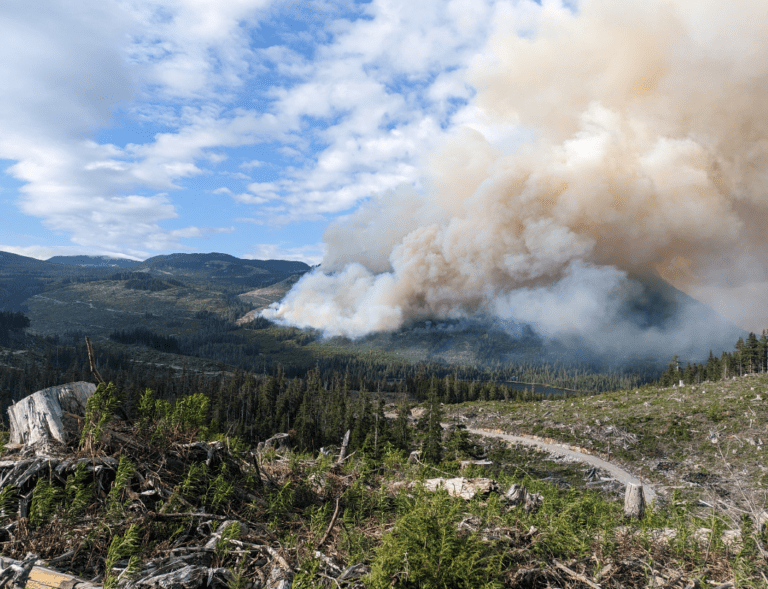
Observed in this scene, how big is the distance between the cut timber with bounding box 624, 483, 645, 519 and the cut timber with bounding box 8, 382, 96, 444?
11211 millimetres

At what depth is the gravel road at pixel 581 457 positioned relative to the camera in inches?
1432

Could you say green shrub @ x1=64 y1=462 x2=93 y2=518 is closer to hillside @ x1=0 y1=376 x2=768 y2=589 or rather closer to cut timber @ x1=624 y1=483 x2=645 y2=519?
hillside @ x1=0 y1=376 x2=768 y2=589

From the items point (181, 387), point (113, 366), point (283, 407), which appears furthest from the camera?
point (113, 366)

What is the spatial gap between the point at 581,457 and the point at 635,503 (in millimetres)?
42889

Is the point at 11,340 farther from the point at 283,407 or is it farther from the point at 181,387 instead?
the point at 283,407

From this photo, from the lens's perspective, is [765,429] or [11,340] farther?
[11,340]

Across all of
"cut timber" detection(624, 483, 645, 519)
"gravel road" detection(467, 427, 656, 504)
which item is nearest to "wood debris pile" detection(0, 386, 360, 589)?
"cut timber" detection(624, 483, 645, 519)

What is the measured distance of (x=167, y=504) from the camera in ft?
18.8

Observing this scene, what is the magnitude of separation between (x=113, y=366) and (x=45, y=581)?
16881 centimetres

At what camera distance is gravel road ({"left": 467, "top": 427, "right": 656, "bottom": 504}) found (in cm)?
3638

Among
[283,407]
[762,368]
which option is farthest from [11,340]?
[762,368]

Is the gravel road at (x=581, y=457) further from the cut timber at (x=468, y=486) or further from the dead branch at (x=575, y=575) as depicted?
the dead branch at (x=575, y=575)

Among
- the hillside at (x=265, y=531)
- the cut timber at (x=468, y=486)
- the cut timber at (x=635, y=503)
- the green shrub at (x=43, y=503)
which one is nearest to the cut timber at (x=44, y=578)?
the hillside at (x=265, y=531)

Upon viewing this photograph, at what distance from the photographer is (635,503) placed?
8773 mm
